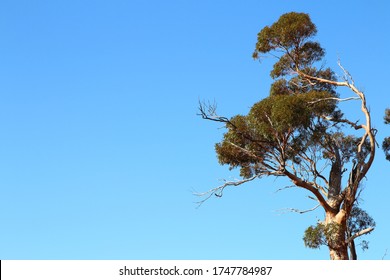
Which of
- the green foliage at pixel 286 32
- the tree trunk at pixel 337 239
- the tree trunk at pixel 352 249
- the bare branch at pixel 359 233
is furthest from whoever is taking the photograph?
the green foliage at pixel 286 32

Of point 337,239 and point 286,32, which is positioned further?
point 286,32

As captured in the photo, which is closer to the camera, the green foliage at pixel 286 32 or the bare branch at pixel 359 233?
→ the bare branch at pixel 359 233

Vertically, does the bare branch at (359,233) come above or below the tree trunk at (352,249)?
above

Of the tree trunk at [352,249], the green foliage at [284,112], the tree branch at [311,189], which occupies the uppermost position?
the green foliage at [284,112]

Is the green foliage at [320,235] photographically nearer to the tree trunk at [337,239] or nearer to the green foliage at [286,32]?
the tree trunk at [337,239]

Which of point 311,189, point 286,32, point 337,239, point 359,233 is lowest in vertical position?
point 337,239

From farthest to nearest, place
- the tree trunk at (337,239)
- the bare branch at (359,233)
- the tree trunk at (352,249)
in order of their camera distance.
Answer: the tree trunk at (352,249), the bare branch at (359,233), the tree trunk at (337,239)

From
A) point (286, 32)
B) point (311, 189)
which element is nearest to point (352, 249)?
point (311, 189)

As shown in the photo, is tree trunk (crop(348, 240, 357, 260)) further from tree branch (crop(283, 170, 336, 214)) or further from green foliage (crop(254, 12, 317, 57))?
green foliage (crop(254, 12, 317, 57))

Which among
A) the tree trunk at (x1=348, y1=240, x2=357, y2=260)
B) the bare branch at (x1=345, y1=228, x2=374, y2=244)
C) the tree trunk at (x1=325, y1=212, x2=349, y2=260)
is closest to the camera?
the tree trunk at (x1=325, y1=212, x2=349, y2=260)

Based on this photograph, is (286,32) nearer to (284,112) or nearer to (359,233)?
(284,112)

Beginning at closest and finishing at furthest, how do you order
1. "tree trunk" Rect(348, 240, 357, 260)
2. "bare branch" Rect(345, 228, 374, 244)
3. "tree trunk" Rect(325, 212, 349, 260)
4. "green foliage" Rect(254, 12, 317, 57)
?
"tree trunk" Rect(325, 212, 349, 260) → "bare branch" Rect(345, 228, 374, 244) → "tree trunk" Rect(348, 240, 357, 260) → "green foliage" Rect(254, 12, 317, 57)
